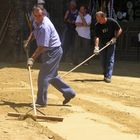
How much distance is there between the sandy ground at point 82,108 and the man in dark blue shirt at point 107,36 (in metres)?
0.38

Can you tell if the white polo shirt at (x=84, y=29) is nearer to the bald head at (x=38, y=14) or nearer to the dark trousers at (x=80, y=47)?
the dark trousers at (x=80, y=47)

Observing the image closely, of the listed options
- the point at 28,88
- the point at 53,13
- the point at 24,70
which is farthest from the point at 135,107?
the point at 53,13

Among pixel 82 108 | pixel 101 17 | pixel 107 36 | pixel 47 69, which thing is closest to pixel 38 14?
pixel 47 69

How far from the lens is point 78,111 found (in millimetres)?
10094

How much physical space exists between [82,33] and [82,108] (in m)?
6.70

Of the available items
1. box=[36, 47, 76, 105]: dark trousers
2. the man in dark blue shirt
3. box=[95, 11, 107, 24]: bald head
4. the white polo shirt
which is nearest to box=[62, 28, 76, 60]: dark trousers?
the white polo shirt

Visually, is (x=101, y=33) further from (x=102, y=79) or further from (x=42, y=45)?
(x=42, y=45)

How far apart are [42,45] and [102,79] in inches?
180

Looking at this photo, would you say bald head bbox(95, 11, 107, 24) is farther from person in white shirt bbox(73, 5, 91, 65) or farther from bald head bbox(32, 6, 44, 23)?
bald head bbox(32, 6, 44, 23)

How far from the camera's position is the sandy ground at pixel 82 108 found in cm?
841

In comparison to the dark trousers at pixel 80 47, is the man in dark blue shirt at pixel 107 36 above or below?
above

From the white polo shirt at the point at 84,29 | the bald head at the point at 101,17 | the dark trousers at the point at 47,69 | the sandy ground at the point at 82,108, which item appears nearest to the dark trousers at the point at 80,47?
the white polo shirt at the point at 84,29

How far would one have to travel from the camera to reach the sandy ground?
27.6ft

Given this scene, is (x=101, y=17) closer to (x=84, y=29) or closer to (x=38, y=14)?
(x=84, y=29)
